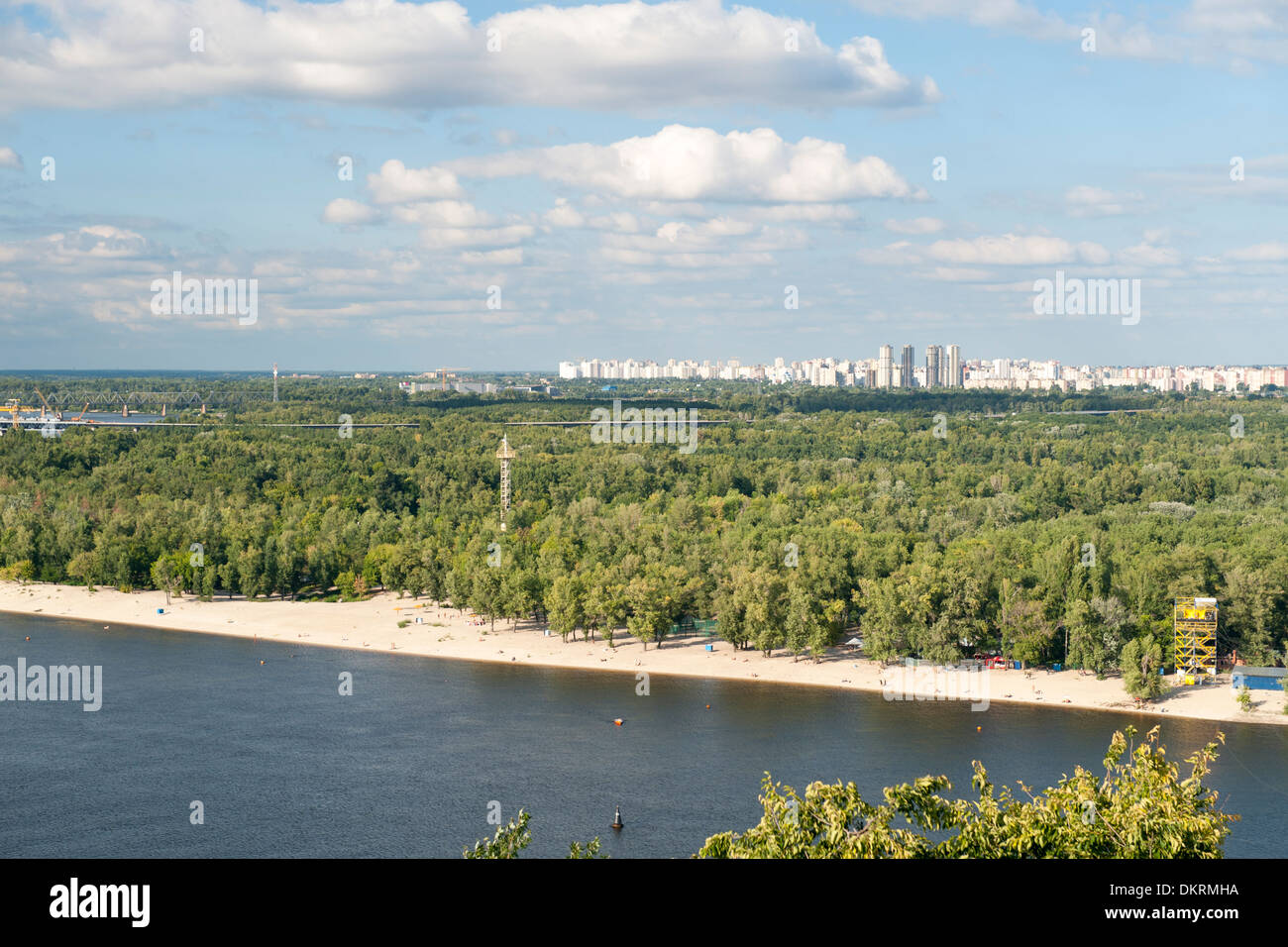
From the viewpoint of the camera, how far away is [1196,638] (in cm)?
3052

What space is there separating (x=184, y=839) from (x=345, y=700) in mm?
9408

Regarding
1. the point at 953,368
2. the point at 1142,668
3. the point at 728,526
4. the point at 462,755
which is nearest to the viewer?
the point at 462,755

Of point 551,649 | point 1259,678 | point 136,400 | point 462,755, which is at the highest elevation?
point 136,400

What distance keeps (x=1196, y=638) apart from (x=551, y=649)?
17.4 meters

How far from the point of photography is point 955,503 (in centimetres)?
4947

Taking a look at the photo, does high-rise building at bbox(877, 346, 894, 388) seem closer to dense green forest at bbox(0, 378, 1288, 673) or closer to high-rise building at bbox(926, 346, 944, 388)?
high-rise building at bbox(926, 346, 944, 388)

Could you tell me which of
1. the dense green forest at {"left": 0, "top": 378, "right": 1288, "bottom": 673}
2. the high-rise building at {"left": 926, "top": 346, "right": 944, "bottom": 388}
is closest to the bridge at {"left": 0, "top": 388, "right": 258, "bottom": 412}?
the dense green forest at {"left": 0, "top": 378, "right": 1288, "bottom": 673}

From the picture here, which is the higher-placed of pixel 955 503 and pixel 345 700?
pixel 955 503

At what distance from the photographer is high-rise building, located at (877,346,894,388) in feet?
527

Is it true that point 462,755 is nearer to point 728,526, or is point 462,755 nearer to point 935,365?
point 728,526

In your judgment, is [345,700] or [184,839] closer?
[184,839]

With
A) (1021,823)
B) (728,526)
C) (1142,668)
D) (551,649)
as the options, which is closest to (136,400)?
(728,526)
